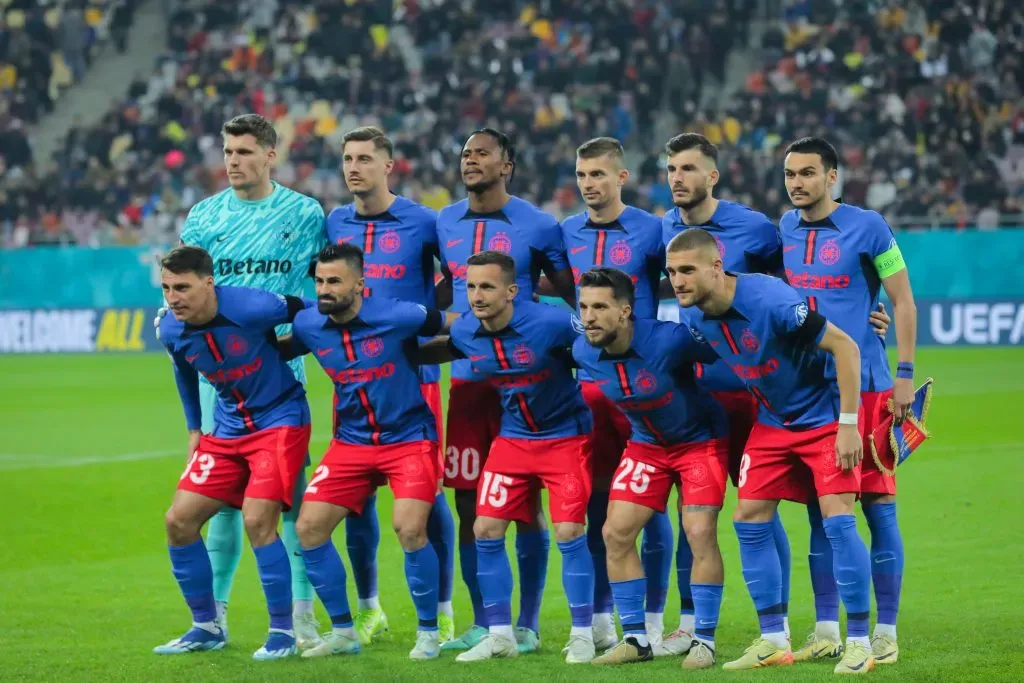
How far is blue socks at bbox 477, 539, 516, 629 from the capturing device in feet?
23.1

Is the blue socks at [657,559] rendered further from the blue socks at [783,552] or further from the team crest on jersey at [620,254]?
the team crest on jersey at [620,254]

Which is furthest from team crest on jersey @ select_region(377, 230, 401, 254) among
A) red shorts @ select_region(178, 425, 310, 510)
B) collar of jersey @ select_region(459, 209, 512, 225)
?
red shorts @ select_region(178, 425, 310, 510)

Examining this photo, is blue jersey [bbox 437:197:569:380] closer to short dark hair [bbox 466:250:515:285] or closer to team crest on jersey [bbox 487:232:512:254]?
team crest on jersey [bbox 487:232:512:254]

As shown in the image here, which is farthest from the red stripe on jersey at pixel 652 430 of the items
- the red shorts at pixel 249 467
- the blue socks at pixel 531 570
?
the red shorts at pixel 249 467

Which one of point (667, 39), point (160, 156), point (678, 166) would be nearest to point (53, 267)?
point (160, 156)

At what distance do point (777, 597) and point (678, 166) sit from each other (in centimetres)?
210

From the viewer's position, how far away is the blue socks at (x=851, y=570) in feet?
21.4

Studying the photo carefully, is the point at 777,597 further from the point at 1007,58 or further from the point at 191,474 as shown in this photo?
the point at 1007,58

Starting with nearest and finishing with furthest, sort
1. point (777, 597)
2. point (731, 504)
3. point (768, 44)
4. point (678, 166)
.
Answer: point (777, 597) < point (678, 166) < point (731, 504) < point (768, 44)

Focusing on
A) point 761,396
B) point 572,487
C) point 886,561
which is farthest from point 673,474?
point 886,561

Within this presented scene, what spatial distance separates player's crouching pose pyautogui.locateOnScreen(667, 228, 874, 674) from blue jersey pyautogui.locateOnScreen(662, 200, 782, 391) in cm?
44

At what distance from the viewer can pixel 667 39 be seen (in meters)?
29.2

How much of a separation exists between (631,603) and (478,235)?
6.72 ft

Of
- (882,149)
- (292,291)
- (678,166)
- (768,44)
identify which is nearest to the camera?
(678,166)
